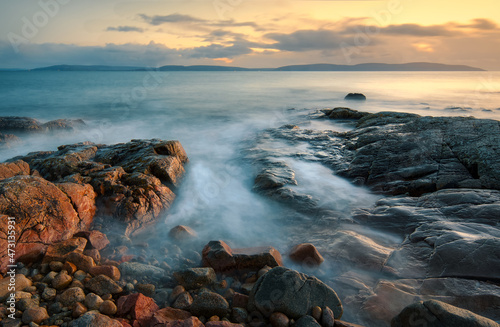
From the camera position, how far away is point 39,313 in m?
3.36

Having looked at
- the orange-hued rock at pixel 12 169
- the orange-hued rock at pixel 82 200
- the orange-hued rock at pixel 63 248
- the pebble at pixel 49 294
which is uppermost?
the orange-hued rock at pixel 12 169

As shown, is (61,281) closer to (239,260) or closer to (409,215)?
(239,260)

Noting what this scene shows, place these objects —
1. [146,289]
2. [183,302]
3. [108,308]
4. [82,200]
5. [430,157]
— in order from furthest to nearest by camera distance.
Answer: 1. [430,157]
2. [82,200]
3. [146,289]
4. [183,302]
5. [108,308]

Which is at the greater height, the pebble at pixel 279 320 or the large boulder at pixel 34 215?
the large boulder at pixel 34 215

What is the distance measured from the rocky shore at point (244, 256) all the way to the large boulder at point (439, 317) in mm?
11

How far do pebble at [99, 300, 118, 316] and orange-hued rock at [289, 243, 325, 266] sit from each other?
2948 mm

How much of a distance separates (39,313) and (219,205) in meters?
4.88

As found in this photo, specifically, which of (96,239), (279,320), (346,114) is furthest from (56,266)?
(346,114)

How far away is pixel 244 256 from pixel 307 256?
1.19 metres

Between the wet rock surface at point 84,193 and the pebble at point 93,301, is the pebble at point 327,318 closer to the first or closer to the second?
the pebble at point 93,301

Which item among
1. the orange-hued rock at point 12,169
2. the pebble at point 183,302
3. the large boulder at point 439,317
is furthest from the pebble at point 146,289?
the orange-hued rock at point 12,169

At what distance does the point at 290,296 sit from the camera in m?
3.62

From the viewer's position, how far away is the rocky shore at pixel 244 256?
359 centimetres

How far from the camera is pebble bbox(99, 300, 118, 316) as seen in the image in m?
3.58
